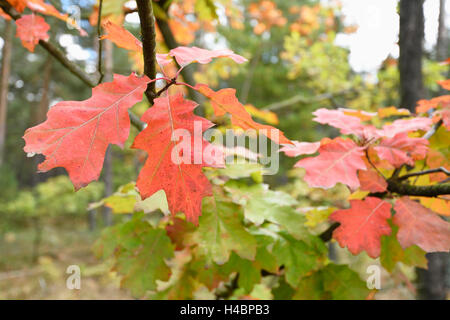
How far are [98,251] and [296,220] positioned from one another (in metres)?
0.75

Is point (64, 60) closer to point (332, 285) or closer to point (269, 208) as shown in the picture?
point (269, 208)

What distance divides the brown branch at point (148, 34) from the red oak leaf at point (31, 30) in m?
0.66

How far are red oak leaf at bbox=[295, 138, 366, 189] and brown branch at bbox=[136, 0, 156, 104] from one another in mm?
464

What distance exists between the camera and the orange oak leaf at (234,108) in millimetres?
619

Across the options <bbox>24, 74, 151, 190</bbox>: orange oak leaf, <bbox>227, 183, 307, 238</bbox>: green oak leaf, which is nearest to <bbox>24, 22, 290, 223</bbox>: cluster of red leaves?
<bbox>24, 74, 151, 190</bbox>: orange oak leaf

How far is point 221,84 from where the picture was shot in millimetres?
13016

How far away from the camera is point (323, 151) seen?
0.83 meters

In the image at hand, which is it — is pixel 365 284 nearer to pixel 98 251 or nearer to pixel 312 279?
pixel 312 279

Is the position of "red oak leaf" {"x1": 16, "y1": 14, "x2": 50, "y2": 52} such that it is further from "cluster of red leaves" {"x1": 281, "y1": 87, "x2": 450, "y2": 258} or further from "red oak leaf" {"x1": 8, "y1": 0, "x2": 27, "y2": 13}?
"cluster of red leaves" {"x1": 281, "y1": 87, "x2": 450, "y2": 258}

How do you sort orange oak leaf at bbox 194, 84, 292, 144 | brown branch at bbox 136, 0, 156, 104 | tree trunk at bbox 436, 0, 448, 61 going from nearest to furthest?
brown branch at bbox 136, 0, 156, 104 → orange oak leaf at bbox 194, 84, 292, 144 → tree trunk at bbox 436, 0, 448, 61

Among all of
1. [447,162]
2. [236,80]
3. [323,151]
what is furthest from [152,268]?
[236,80]

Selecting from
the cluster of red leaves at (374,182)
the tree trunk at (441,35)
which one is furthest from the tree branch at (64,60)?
the tree trunk at (441,35)

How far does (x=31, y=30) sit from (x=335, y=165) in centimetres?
111

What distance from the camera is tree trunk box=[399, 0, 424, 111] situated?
1.82 meters
